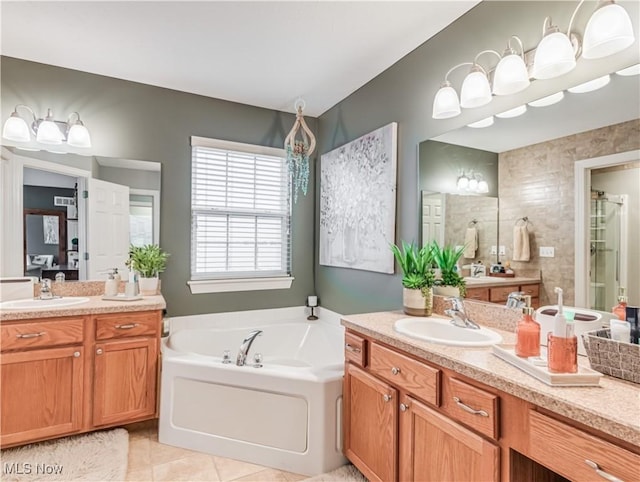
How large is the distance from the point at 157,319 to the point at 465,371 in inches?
78.9

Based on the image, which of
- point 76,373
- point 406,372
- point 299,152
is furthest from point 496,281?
point 76,373

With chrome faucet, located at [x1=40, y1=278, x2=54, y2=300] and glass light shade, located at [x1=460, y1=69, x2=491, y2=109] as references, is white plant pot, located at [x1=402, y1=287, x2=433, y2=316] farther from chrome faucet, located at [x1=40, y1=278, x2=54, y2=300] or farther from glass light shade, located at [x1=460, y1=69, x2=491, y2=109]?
chrome faucet, located at [x1=40, y1=278, x2=54, y2=300]

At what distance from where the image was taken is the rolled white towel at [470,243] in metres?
1.95

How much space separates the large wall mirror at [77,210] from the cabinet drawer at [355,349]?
1.88 m

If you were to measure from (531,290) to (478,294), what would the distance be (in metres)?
0.31

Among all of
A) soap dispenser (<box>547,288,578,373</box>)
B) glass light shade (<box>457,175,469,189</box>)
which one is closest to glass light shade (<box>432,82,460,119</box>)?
glass light shade (<box>457,175,469,189</box>)

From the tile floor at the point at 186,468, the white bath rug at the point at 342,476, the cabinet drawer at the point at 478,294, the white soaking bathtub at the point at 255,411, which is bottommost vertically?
the tile floor at the point at 186,468

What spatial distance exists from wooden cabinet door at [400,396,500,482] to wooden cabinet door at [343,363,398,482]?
0.06m

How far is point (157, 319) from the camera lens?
2406mm

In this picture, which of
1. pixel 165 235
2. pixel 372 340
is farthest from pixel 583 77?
pixel 165 235

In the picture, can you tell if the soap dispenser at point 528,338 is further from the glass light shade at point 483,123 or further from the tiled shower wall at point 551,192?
the glass light shade at point 483,123

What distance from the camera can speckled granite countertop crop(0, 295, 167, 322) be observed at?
2051 millimetres

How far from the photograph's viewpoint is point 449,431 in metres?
1.31

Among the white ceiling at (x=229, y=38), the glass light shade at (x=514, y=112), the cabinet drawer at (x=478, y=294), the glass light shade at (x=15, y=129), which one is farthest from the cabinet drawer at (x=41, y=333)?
the glass light shade at (x=514, y=112)
